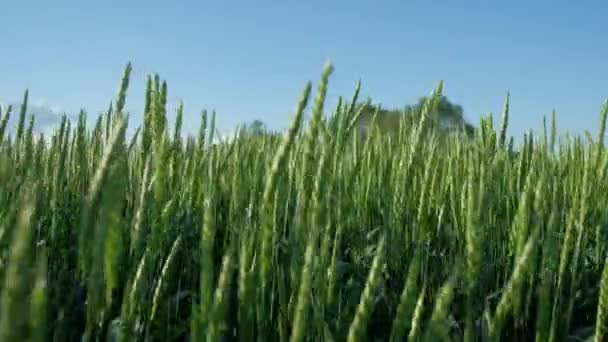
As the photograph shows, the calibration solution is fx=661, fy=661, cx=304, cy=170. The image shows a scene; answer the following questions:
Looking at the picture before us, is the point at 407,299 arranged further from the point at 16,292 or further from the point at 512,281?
the point at 16,292

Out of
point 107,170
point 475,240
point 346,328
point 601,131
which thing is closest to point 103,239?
point 107,170

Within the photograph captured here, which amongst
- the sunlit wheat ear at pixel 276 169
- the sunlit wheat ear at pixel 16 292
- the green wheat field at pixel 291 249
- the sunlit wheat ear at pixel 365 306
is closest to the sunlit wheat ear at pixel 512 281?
the green wheat field at pixel 291 249

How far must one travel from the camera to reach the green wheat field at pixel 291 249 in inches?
25.1

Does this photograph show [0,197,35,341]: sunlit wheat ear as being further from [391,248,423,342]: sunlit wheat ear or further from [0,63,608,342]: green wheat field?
[391,248,423,342]: sunlit wheat ear

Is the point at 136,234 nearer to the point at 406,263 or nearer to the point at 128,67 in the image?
the point at 128,67

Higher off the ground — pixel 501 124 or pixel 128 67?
pixel 501 124

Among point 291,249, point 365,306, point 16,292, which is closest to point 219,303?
point 365,306

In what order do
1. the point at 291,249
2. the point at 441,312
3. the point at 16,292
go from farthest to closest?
the point at 291,249, the point at 441,312, the point at 16,292

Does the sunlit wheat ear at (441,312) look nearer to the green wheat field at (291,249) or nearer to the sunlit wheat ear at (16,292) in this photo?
the green wheat field at (291,249)

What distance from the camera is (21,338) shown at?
42 centimetres

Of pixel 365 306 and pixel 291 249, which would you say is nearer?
pixel 365 306

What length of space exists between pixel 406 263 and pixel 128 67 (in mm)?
854

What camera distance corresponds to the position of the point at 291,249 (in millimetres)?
1105

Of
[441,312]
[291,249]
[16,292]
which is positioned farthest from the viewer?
[291,249]
